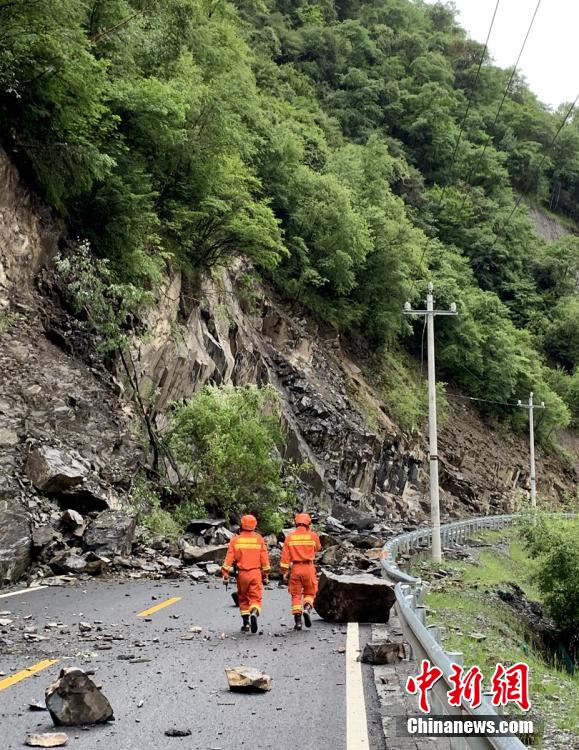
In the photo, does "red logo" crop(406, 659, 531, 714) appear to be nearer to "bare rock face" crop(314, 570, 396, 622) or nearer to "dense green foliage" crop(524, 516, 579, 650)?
"bare rock face" crop(314, 570, 396, 622)

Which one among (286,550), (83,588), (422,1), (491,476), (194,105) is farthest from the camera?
(422,1)

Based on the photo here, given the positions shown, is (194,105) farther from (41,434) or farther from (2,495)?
(2,495)

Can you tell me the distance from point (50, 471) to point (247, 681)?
1106 cm

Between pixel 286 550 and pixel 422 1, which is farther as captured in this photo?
pixel 422 1

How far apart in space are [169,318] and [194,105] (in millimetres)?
7427

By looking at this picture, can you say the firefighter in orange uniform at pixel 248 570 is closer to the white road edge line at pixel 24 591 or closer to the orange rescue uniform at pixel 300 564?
the orange rescue uniform at pixel 300 564

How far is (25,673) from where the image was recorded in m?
6.44

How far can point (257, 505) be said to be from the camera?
2233 centimetres

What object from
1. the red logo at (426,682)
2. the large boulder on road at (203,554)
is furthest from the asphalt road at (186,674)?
the large boulder on road at (203,554)

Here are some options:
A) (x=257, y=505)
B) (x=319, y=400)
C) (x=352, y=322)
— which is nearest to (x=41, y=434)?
(x=257, y=505)

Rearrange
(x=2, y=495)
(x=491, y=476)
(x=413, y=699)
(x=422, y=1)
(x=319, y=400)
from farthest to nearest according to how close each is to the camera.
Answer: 1. (x=422, y=1)
2. (x=491, y=476)
3. (x=319, y=400)
4. (x=2, y=495)
5. (x=413, y=699)

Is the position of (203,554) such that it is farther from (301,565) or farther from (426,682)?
(426,682)

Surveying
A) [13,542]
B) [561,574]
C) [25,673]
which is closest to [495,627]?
[561,574]

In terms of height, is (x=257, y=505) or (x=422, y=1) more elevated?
(x=422, y=1)
